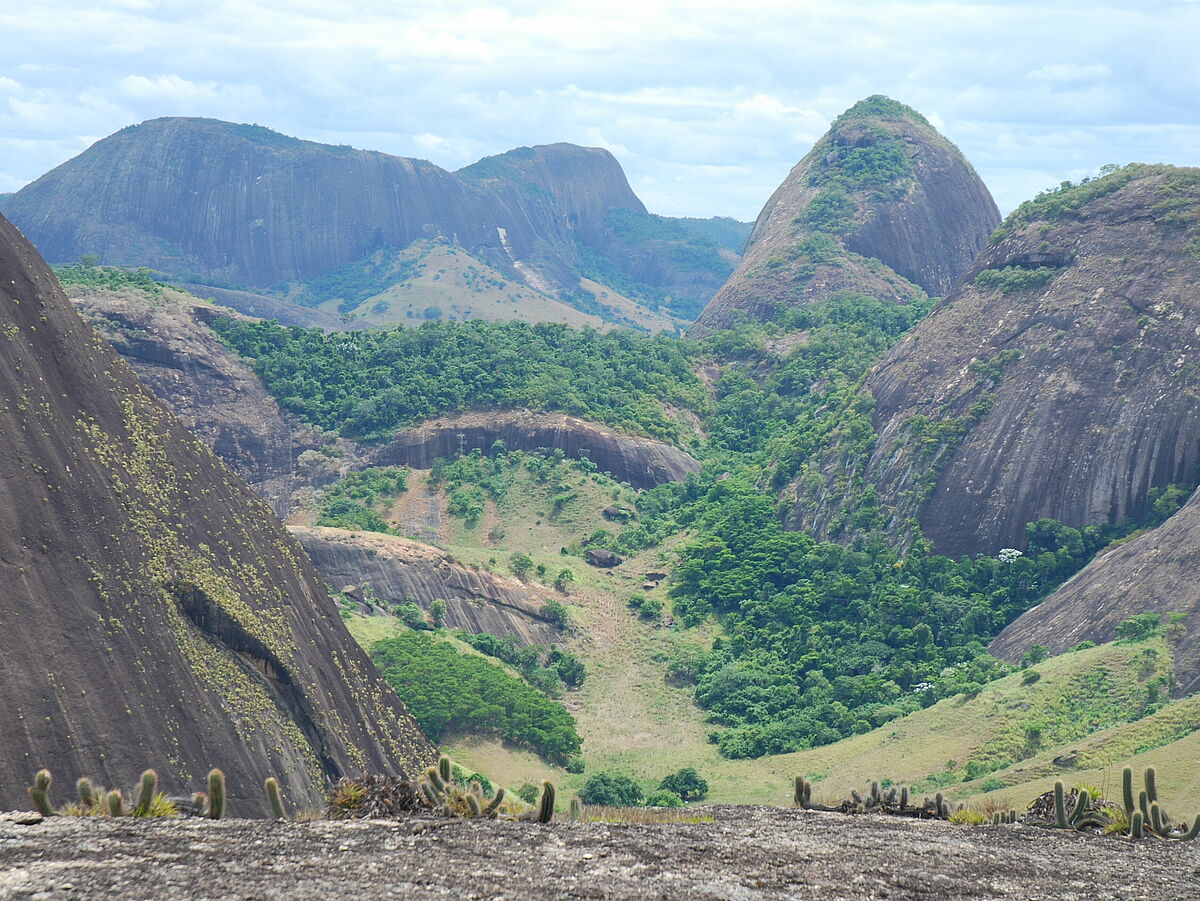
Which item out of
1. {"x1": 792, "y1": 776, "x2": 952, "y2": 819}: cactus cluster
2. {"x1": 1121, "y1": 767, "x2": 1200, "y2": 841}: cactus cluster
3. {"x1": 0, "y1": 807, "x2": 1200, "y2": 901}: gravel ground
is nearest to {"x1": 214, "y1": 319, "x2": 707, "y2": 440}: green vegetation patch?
{"x1": 792, "y1": 776, "x2": 952, "y2": 819}: cactus cluster

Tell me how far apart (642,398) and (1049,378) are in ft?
99.8

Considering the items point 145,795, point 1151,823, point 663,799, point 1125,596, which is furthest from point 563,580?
point 145,795

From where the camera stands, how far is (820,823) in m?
15.1

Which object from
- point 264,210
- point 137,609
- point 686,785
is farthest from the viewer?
point 264,210

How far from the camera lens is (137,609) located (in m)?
22.6

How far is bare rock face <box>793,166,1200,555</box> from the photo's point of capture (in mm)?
56500

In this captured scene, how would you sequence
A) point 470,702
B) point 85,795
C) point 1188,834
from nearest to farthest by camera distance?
1. point 85,795
2. point 1188,834
3. point 470,702

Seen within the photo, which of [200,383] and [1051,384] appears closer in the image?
[1051,384]

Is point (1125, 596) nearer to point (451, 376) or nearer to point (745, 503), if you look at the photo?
point (745, 503)

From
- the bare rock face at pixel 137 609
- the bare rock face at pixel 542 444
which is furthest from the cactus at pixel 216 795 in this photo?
the bare rock face at pixel 542 444

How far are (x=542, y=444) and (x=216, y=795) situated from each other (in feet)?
206

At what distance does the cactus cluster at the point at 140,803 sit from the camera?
13.1 metres

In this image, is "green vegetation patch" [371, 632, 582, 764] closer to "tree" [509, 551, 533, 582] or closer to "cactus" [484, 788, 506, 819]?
"tree" [509, 551, 533, 582]

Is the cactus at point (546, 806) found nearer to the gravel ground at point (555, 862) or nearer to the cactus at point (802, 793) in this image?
the gravel ground at point (555, 862)
